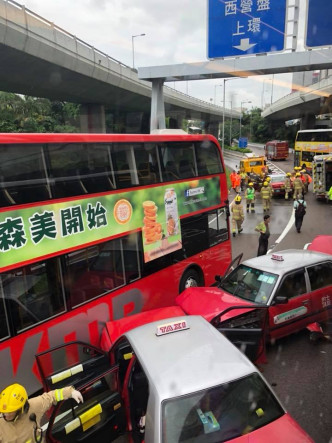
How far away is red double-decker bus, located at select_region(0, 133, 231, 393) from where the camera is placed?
459 cm

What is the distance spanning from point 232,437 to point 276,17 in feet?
35.6

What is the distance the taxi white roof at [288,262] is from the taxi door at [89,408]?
3285 millimetres

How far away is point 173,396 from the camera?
3250mm

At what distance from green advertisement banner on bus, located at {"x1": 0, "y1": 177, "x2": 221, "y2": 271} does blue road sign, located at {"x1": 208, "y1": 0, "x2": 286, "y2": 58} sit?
5193 millimetres

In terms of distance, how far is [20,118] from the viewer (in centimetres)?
2591

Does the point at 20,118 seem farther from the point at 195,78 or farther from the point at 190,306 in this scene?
the point at 190,306

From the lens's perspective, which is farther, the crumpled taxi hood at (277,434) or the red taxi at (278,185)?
the red taxi at (278,185)

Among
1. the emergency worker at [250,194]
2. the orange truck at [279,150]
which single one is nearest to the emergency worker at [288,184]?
the emergency worker at [250,194]

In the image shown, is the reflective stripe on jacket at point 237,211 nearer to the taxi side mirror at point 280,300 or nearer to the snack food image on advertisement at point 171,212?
the snack food image on advertisement at point 171,212

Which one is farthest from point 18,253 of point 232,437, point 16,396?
point 232,437

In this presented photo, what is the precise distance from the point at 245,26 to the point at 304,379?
9752 mm

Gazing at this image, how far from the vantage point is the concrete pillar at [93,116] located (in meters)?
30.8

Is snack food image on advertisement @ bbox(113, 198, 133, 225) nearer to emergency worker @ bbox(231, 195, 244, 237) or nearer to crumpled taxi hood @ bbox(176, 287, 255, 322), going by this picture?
crumpled taxi hood @ bbox(176, 287, 255, 322)

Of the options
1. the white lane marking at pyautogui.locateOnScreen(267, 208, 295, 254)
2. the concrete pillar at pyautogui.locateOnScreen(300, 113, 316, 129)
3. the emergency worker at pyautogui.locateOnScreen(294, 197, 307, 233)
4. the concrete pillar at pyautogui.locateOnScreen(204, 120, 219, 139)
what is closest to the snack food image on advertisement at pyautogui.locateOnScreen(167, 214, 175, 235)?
the white lane marking at pyautogui.locateOnScreen(267, 208, 295, 254)
